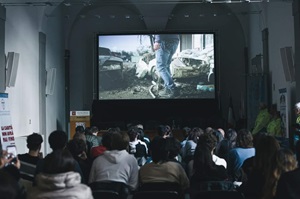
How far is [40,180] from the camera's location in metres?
3.51

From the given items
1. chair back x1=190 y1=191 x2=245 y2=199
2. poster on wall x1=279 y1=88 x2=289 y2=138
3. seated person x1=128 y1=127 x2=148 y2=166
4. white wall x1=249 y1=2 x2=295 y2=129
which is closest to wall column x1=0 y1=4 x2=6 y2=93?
seated person x1=128 y1=127 x2=148 y2=166

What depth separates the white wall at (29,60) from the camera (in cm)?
1393

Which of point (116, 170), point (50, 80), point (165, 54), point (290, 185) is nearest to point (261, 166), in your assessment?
point (290, 185)

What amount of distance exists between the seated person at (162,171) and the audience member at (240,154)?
120cm

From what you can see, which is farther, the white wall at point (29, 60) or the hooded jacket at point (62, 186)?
the white wall at point (29, 60)

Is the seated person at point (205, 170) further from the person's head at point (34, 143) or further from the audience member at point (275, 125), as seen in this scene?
the audience member at point (275, 125)

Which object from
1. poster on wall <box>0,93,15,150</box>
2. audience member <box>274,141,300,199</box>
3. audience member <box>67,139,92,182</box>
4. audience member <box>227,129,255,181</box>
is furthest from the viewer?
poster on wall <box>0,93,15,150</box>

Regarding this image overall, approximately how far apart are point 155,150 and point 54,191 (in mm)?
2142

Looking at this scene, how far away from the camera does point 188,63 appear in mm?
19203

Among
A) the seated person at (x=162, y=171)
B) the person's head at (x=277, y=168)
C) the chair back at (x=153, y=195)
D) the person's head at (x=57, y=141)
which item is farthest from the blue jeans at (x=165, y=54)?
the person's head at (x=277, y=168)

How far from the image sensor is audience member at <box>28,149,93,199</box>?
3477 millimetres

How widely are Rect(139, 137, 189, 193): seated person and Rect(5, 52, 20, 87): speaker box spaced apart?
8278mm

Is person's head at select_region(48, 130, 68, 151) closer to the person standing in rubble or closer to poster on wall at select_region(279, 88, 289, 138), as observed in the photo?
poster on wall at select_region(279, 88, 289, 138)

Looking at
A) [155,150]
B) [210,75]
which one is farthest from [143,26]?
[155,150]
